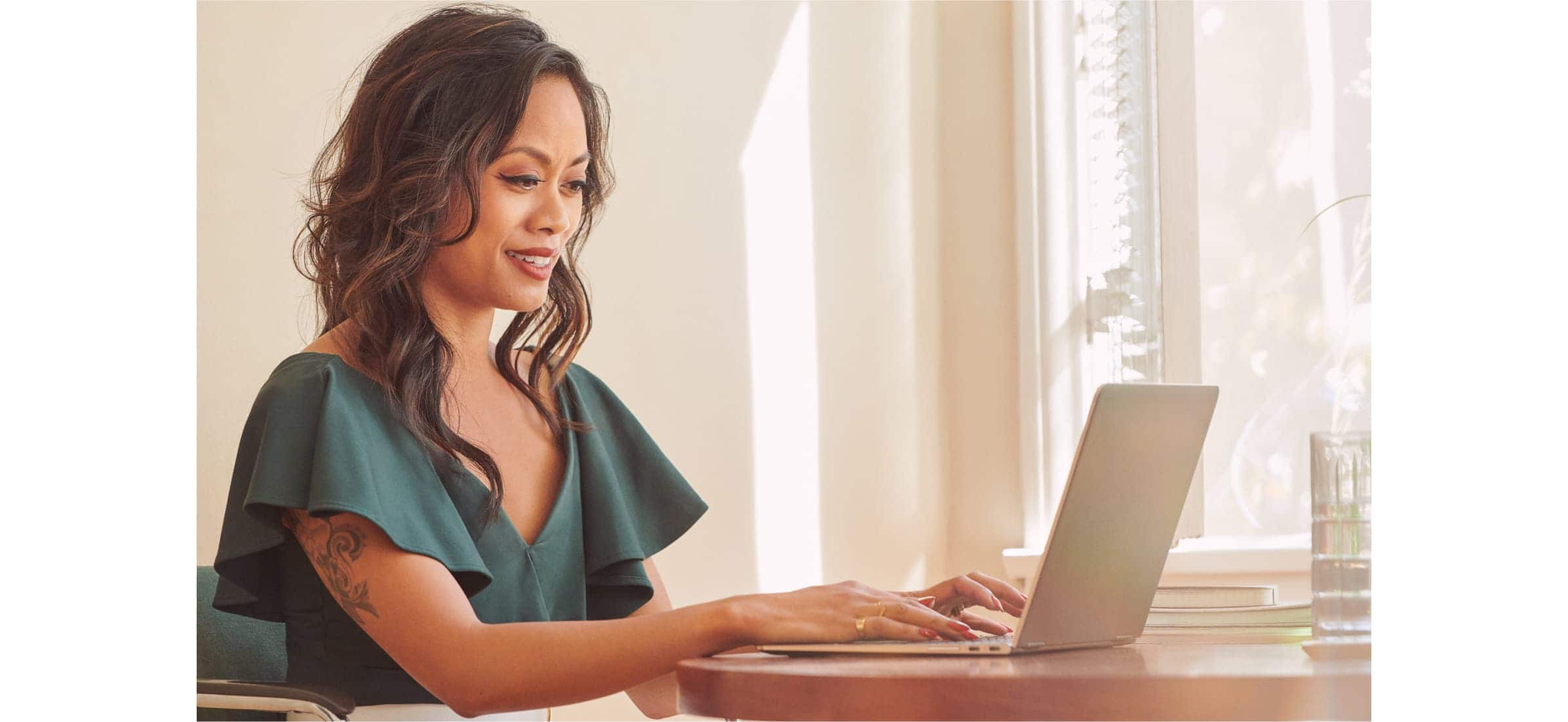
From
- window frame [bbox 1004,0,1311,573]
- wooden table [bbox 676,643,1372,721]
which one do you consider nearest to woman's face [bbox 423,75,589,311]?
wooden table [bbox 676,643,1372,721]

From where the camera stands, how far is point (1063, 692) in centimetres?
91

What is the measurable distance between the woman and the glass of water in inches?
12.3

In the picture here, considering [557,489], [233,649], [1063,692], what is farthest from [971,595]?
[233,649]

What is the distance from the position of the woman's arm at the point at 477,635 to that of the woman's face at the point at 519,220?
1.20 ft

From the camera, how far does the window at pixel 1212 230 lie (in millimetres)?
2445

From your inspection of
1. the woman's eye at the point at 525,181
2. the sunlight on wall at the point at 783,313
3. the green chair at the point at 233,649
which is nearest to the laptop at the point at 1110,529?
the woman's eye at the point at 525,181

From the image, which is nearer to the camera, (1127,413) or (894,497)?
(1127,413)

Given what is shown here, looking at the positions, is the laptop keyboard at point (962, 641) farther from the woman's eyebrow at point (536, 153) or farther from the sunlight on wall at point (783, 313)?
the sunlight on wall at point (783, 313)

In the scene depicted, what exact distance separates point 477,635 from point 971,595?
50 cm

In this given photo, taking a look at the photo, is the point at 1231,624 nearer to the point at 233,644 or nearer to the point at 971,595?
the point at 971,595
